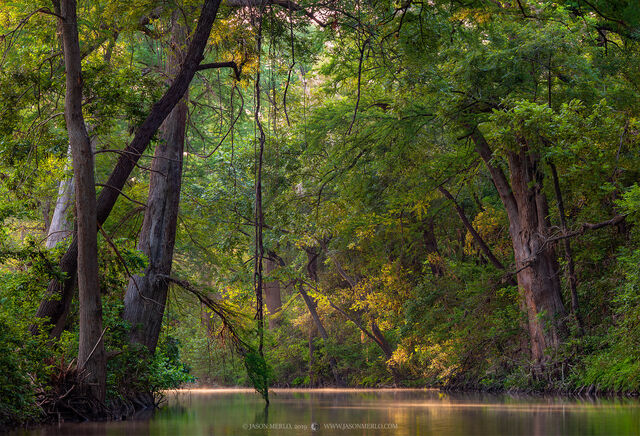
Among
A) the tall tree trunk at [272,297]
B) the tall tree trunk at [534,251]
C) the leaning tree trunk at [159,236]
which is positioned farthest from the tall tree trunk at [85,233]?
the tall tree trunk at [272,297]

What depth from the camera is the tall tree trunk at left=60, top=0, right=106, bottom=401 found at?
8.64m

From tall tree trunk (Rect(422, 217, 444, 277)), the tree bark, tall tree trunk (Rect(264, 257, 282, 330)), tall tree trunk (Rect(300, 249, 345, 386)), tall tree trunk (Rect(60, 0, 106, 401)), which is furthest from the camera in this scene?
tall tree trunk (Rect(264, 257, 282, 330))

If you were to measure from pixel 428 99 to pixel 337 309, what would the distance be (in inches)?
499

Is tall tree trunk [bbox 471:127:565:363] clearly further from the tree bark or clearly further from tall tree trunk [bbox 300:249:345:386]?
tall tree trunk [bbox 300:249:345:386]

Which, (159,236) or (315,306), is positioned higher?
(159,236)

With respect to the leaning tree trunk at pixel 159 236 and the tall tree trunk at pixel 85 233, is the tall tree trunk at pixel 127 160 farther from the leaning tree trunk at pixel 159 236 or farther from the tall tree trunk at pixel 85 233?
the leaning tree trunk at pixel 159 236

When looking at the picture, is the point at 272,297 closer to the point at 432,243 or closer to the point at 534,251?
the point at 432,243

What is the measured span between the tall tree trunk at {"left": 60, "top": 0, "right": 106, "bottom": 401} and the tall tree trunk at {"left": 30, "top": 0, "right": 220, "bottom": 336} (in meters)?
0.71

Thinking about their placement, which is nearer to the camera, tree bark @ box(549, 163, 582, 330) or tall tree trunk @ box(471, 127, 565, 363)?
tree bark @ box(549, 163, 582, 330)

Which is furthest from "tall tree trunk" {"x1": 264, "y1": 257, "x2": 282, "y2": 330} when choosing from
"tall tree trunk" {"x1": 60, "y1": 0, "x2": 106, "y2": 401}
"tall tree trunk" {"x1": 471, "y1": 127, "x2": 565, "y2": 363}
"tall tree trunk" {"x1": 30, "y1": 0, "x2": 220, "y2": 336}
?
"tall tree trunk" {"x1": 60, "y1": 0, "x2": 106, "y2": 401}

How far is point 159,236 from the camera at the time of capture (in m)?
13.0

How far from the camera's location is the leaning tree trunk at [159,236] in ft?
40.9

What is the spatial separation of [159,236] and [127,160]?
3.23 m

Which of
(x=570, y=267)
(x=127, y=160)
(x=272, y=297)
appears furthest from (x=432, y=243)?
(x=127, y=160)
